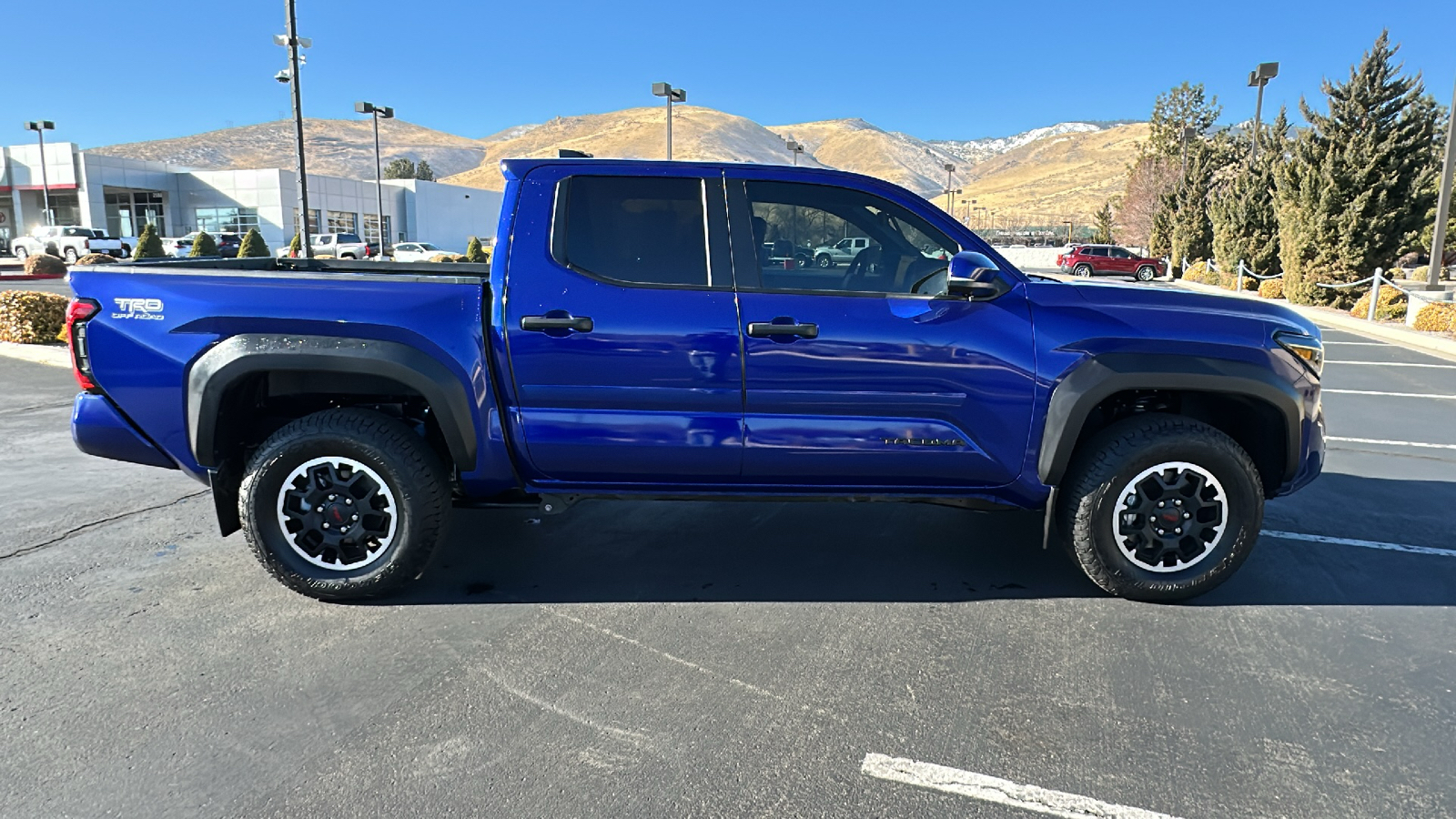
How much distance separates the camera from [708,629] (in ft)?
12.5

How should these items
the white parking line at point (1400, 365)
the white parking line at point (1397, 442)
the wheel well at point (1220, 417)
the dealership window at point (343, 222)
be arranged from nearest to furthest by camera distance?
the wheel well at point (1220, 417)
the white parking line at point (1397, 442)
the white parking line at point (1400, 365)
the dealership window at point (343, 222)

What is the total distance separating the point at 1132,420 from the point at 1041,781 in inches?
76.1

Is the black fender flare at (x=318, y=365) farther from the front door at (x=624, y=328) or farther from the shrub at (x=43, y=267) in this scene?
the shrub at (x=43, y=267)

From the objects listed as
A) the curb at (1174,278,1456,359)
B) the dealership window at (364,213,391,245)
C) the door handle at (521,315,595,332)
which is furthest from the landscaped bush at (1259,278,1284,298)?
the dealership window at (364,213,391,245)

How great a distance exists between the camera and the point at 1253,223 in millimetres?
30578

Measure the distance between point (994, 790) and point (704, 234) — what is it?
7.95ft

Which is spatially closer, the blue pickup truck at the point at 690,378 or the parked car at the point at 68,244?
the blue pickup truck at the point at 690,378

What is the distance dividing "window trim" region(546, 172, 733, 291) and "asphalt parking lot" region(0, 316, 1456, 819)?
1.42m

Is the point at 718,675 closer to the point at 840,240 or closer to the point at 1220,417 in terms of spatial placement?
Answer: the point at 840,240

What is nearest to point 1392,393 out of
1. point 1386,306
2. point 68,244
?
point 1386,306

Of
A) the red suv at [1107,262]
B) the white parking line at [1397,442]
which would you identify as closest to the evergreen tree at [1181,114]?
the red suv at [1107,262]

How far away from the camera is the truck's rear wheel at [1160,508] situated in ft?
13.1

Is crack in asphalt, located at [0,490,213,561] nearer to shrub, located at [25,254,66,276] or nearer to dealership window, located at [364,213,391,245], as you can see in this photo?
shrub, located at [25,254,66,276]

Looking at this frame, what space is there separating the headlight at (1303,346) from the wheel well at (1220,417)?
29 centimetres
